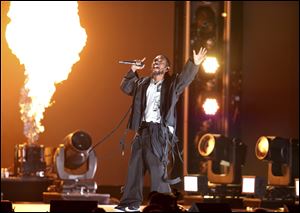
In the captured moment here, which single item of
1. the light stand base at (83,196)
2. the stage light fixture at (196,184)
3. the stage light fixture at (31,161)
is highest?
the stage light fixture at (31,161)

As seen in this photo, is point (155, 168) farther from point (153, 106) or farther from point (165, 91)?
point (165, 91)

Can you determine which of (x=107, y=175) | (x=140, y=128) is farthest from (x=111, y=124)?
(x=140, y=128)

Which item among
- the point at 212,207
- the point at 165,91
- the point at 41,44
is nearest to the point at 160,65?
the point at 165,91

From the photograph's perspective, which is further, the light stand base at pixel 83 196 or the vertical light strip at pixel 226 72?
the vertical light strip at pixel 226 72

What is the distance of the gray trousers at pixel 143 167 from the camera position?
29.4 ft

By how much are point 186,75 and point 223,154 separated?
173 inches

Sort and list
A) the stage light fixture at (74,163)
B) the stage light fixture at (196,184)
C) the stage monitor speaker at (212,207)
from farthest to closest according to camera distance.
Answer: the stage light fixture at (196,184) → the stage light fixture at (74,163) → the stage monitor speaker at (212,207)

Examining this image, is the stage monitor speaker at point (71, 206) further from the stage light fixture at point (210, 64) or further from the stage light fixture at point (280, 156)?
the stage light fixture at point (210, 64)

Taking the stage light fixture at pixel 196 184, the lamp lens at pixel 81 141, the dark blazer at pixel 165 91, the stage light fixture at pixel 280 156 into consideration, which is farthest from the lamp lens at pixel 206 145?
the dark blazer at pixel 165 91

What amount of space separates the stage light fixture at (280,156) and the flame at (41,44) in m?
3.29

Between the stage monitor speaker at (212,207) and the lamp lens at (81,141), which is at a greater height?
the lamp lens at (81,141)

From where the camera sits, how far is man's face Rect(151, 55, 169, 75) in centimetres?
911

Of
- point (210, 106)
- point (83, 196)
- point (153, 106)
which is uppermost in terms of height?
point (210, 106)

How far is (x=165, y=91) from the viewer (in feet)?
29.7
